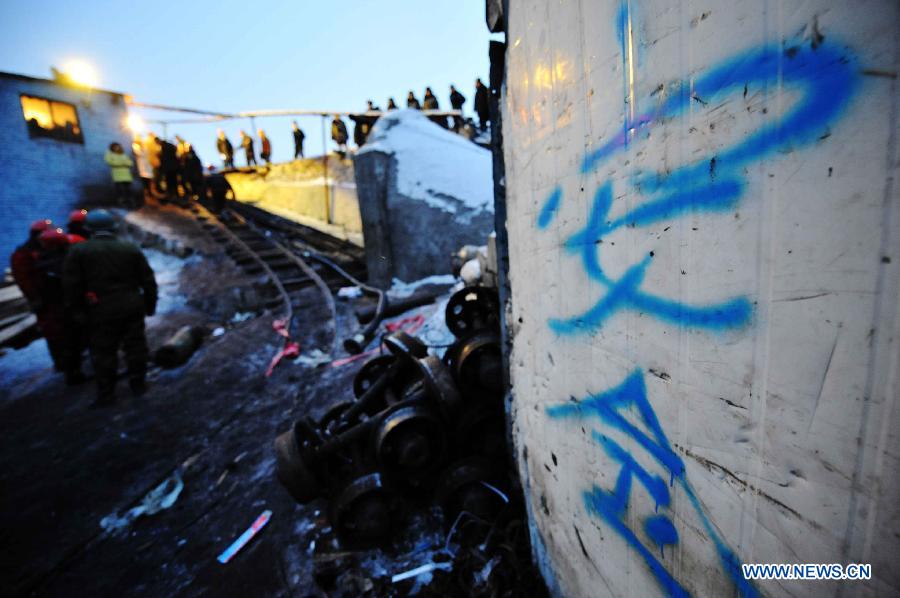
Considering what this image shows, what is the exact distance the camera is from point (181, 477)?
311 cm

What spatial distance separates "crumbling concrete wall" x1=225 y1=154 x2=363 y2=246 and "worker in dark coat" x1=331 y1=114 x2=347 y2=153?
22.3 inches

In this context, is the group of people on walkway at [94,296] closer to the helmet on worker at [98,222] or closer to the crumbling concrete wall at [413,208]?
the helmet on worker at [98,222]

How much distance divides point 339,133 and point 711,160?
14469mm

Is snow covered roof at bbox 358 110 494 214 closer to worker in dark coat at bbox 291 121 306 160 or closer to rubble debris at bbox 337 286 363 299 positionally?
rubble debris at bbox 337 286 363 299

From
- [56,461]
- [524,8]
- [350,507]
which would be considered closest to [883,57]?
[524,8]

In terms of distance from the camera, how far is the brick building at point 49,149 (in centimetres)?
1079

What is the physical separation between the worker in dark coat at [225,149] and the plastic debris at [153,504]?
20.8 meters

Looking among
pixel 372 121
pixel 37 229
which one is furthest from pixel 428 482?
pixel 372 121

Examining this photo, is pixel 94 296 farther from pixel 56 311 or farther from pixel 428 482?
pixel 428 482

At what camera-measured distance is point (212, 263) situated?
8.47 metres

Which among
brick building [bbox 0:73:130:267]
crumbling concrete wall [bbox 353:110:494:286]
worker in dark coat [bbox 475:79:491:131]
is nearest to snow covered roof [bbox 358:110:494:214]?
crumbling concrete wall [bbox 353:110:494:286]

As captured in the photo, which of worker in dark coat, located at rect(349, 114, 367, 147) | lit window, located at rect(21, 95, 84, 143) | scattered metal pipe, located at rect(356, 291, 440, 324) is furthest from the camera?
worker in dark coat, located at rect(349, 114, 367, 147)

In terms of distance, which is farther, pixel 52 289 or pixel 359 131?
pixel 359 131

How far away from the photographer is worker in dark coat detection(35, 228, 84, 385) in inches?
194
